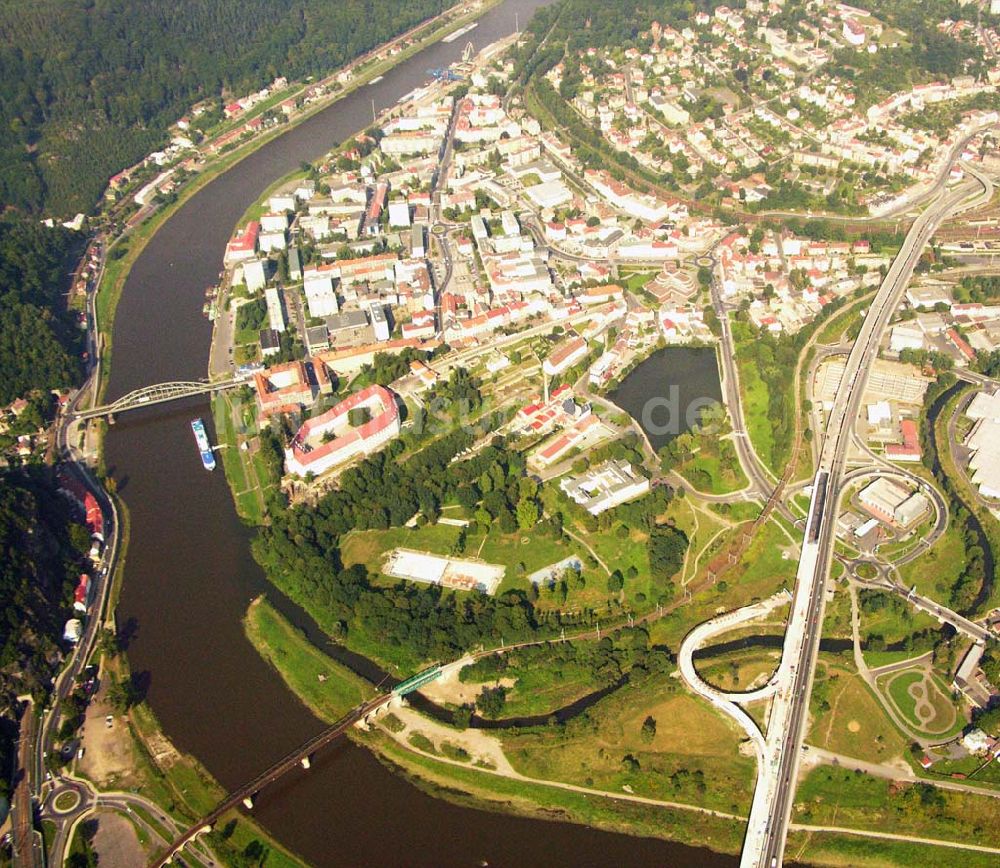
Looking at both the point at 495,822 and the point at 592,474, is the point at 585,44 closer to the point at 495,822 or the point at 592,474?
the point at 592,474

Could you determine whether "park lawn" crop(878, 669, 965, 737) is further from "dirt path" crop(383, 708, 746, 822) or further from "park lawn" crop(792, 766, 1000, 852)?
"dirt path" crop(383, 708, 746, 822)

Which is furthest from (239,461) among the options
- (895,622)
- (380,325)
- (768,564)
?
(895,622)

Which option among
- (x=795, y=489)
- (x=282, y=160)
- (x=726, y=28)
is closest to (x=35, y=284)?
(x=282, y=160)

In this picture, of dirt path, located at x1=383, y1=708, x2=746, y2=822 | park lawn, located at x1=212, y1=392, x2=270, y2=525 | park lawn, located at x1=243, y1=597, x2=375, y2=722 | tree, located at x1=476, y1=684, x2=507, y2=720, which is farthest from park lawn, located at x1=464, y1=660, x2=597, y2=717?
park lawn, located at x1=212, y1=392, x2=270, y2=525

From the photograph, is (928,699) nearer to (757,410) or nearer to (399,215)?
(757,410)

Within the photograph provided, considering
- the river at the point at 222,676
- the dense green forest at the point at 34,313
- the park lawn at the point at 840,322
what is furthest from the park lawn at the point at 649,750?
the dense green forest at the point at 34,313
